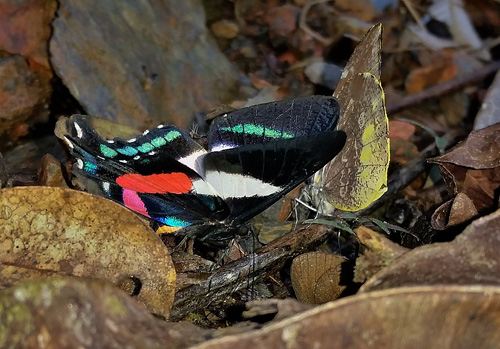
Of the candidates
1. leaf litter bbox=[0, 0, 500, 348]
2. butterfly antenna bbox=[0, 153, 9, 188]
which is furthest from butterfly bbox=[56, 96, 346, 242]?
butterfly antenna bbox=[0, 153, 9, 188]

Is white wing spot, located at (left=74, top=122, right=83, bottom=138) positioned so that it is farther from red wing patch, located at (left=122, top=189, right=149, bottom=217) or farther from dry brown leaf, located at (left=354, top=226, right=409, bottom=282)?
dry brown leaf, located at (left=354, top=226, right=409, bottom=282)

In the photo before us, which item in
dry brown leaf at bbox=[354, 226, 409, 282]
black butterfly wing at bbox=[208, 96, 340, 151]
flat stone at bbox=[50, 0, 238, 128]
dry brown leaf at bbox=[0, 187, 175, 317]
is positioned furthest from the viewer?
flat stone at bbox=[50, 0, 238, 128]

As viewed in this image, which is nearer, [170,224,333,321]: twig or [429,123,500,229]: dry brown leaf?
[170,224,333,321]: twig

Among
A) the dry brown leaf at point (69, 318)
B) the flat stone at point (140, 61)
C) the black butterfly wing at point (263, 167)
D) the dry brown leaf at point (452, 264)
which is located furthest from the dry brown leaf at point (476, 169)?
the flat stone at point (140, 61)

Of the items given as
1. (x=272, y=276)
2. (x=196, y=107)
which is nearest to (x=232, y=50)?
(x=196, y=107)

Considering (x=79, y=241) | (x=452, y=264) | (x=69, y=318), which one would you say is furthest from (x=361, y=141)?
(x=69, y=318)

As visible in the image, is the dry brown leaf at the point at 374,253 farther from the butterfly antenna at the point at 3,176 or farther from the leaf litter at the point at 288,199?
the butterfly antenna at the point at 3,176

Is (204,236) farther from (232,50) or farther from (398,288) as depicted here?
(232,50)

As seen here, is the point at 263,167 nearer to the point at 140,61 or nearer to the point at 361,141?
the point at 361,141
